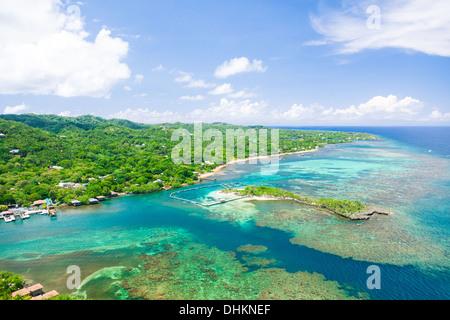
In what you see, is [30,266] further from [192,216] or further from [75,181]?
[75,181]

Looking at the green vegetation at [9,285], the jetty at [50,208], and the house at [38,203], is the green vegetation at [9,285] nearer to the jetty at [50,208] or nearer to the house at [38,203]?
the jetty at [50,208]

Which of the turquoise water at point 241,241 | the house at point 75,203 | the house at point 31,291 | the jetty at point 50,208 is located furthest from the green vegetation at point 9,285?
the house at point 75,203

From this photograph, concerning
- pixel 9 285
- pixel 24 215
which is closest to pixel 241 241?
pixel 9 285

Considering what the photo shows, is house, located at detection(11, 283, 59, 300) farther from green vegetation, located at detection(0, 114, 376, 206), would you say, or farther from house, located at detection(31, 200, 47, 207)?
house, located at detection(31, 200, 47, 207)

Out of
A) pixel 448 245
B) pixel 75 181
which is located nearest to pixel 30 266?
pixel 75 181

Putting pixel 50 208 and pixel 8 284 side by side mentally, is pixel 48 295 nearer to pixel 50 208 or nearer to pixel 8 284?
pixel 8 284

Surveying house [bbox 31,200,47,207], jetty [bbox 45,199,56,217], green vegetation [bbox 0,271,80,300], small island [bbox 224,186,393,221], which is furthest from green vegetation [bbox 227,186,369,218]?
green vegetation [bbox 0,271,80,300]
